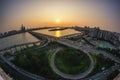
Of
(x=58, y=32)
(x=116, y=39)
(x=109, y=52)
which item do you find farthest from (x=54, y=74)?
(x=58, y=32)

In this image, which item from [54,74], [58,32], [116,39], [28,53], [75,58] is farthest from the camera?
[58,32]

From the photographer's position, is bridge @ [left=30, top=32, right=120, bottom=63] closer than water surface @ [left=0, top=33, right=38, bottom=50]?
Yes

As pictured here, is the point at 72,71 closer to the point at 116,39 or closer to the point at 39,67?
the point at 39,67

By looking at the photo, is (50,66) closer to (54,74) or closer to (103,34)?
(54,74)

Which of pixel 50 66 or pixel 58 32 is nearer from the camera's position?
pixel 50 66

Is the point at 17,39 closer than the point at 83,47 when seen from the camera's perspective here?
No

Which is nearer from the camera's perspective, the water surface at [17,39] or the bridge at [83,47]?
the bridge at [83,47]

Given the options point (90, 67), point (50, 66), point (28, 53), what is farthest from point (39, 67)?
point (90, 67)

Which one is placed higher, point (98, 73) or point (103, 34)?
point (103, 34)

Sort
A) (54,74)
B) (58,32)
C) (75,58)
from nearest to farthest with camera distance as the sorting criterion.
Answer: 1. (54,74)
2. (75,58)
3. (58,32)
